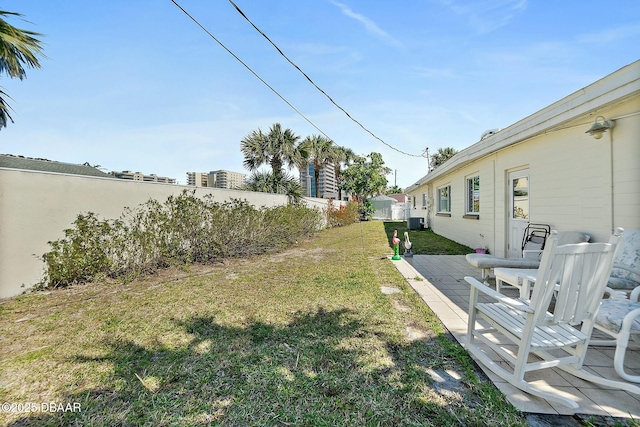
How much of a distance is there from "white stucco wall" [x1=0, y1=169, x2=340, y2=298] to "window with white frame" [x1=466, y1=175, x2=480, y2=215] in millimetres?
9767

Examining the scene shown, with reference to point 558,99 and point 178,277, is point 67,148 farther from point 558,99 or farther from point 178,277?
point 558,99

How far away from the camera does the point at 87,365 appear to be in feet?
8.14

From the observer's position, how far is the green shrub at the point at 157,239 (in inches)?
192

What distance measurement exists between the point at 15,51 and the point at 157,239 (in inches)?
153

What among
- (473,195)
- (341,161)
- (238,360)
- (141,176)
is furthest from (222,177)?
(238,360)

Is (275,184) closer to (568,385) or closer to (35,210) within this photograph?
(35,210)

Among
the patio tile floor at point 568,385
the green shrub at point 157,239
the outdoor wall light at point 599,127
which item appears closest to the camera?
the patio tile floor at point 568,385

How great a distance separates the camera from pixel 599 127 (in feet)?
12.6

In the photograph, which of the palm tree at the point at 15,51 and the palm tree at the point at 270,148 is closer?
the palm tree at the point at 15,51

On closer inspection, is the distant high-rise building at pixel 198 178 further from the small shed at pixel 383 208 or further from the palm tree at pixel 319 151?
the small shed at pixel 383 208

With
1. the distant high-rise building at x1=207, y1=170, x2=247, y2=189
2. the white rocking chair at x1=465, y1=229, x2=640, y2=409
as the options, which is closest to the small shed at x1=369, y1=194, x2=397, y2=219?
the distant high-rise building at x1=207, y1=170, x2=247, y2=189

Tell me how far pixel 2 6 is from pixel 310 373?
22.3 ft

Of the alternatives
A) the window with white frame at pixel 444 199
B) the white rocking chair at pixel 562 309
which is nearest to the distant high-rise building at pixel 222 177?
the window with white frame at pixel 444 199

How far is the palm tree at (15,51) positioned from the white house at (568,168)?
8617 mm
